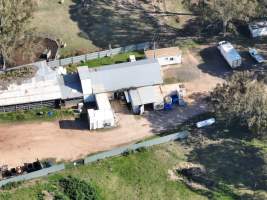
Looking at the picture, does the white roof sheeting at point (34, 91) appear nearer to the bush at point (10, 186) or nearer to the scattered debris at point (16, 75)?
the scattered debris at point (16, 75)

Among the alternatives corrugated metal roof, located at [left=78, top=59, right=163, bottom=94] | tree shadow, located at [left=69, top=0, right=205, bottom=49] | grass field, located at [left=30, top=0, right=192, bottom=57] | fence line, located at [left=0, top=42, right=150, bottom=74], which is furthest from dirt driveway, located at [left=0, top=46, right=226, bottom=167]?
grass field, located at [left=30, top=0, right=192, bottom=57]

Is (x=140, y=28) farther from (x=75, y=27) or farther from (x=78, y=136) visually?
(x=78, y=136)

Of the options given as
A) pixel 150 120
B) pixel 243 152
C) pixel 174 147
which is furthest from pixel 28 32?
pixel 243 152

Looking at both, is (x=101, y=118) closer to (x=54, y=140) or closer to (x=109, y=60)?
(x=54, y=140)

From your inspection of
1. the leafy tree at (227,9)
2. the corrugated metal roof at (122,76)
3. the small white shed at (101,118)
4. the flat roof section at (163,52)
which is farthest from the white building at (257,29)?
the small white shed at (101,118)

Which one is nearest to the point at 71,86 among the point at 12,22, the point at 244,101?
the point at 12,22

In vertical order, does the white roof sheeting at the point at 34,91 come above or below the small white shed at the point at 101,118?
above
